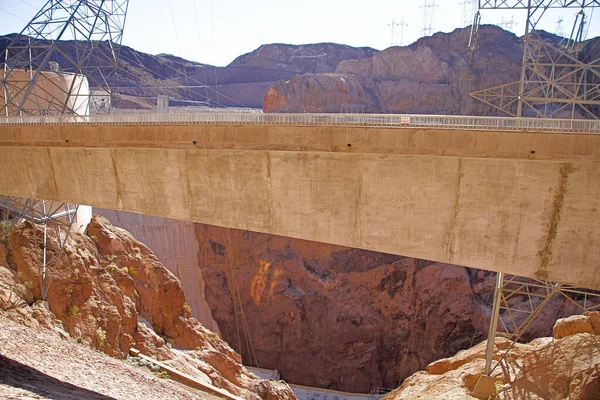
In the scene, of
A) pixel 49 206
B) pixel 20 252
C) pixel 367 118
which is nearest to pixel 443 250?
pixel 367 118

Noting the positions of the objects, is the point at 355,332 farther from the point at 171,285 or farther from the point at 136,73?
the point at 136,73

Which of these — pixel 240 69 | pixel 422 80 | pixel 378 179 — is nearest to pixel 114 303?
pixel 378 179

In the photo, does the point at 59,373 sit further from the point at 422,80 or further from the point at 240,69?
the point at 240,69

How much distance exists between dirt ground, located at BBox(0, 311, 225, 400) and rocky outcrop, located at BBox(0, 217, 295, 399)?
4.87 feet

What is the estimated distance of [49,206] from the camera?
17.4 m

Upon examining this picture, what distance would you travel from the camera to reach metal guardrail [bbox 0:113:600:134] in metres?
8.82

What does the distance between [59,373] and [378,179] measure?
7.67 m

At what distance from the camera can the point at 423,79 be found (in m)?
40.4

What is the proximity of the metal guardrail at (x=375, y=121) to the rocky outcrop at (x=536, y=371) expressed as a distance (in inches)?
Answer: 204

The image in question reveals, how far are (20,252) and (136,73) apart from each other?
129ft

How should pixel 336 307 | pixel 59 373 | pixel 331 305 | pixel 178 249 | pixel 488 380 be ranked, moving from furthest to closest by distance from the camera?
pixel 178 249
pixel 331 305
pixel 336 307
pixel 488 380
pixel 59 373

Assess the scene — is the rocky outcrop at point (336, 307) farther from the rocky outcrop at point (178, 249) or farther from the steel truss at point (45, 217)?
the steel truss at point (45, 217)

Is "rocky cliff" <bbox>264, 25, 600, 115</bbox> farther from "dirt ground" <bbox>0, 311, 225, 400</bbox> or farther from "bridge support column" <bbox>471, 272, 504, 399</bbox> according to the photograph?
"dirt ground" <bbox>0, 311, 225, 400</bbox>

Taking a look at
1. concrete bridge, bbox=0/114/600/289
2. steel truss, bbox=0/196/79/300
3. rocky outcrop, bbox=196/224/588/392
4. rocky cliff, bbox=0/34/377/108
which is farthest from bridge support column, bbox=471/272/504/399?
rocky cliff, bbox=0/34/377/108
